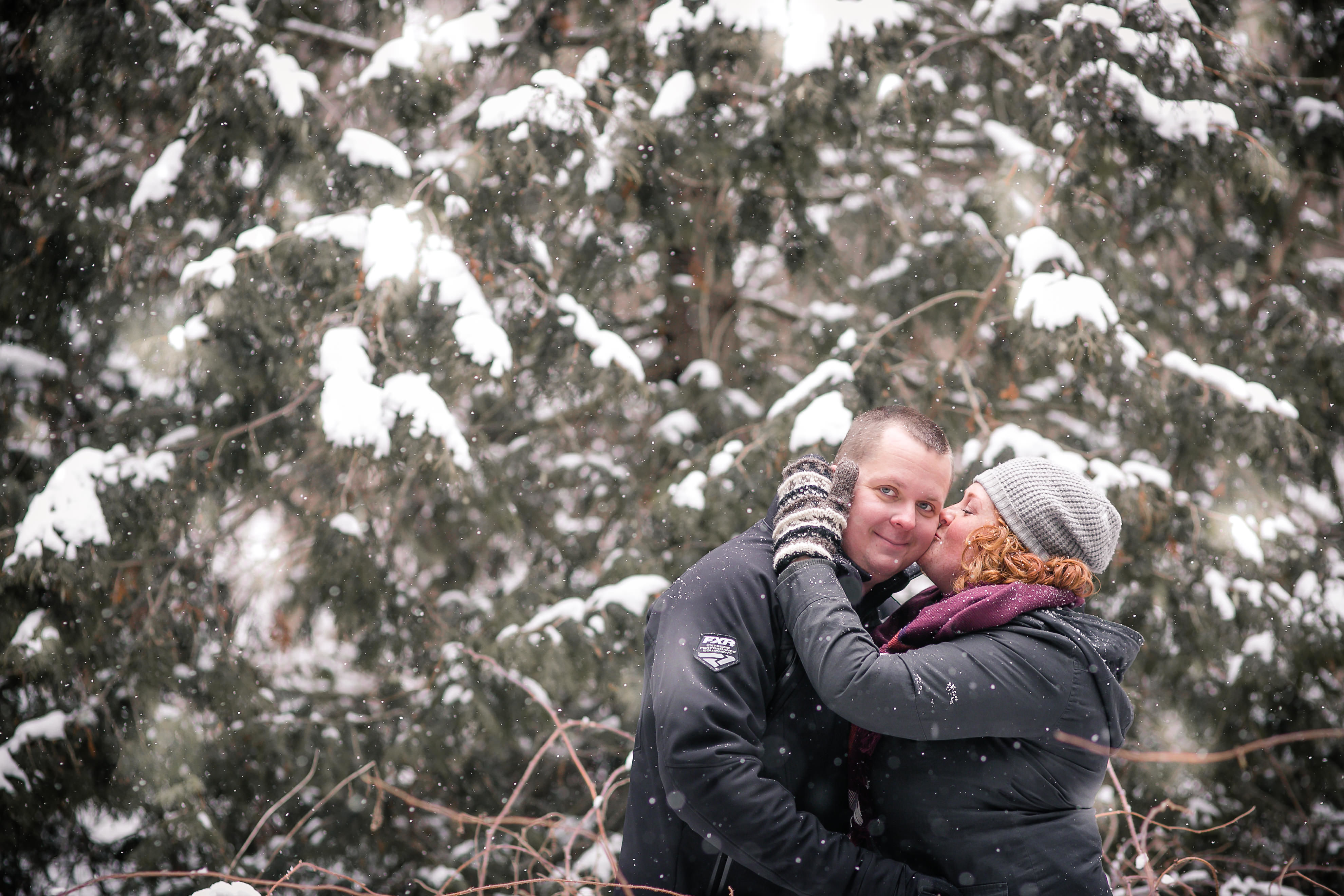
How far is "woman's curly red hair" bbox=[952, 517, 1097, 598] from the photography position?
2121 millimetres

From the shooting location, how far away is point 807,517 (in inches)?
87.3

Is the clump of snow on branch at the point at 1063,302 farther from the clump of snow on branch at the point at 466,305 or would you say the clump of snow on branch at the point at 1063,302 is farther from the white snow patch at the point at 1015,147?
the clump of snow on branch at the point at 466,305

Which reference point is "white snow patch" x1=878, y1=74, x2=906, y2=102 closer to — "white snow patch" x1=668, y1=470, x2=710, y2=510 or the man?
"white snow patch" x1=668, y1=470, x2=710, y2=510

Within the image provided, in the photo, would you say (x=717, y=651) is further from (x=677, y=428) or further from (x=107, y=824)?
(x=107, y=824)

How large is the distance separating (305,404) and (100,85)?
7.64 feet

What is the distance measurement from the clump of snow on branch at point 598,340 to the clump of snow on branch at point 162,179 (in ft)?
7.22

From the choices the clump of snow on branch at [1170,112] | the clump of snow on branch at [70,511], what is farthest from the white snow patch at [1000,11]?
the clump of snow on branch at [70,511]

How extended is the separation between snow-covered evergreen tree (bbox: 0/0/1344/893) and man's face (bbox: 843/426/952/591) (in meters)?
1.57

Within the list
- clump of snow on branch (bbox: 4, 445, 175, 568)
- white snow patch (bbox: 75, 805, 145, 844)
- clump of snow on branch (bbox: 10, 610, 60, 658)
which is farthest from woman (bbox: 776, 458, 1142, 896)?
white snow patch (bbox: 75, 805, 145, 844)

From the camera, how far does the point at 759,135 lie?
4.78m

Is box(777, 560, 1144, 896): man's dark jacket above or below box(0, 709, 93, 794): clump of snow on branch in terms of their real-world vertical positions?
above

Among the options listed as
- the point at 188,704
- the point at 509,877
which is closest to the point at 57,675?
the point at 188,704

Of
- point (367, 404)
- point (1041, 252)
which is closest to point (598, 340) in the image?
point (367, 404)

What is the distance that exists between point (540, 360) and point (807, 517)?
2.96 meters
